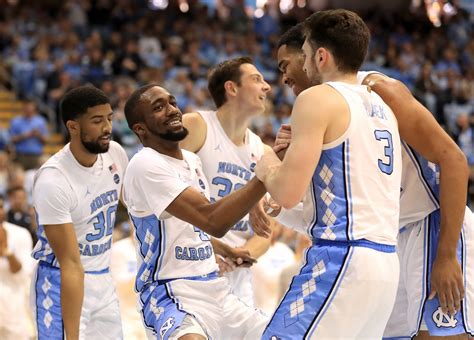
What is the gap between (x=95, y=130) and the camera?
18.9 ft

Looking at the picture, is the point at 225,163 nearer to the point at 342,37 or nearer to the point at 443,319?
the point at 443,319

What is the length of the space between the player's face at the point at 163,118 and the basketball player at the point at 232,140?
1.06 metres

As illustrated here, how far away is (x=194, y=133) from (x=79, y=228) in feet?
3.62

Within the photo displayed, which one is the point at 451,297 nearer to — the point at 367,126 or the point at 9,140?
the point at 367,126

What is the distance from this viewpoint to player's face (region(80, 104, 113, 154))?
5750mm

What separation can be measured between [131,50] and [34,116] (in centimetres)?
373

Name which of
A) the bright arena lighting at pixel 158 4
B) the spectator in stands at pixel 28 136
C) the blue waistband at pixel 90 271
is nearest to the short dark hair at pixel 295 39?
the blue waistband at pixel 90 271

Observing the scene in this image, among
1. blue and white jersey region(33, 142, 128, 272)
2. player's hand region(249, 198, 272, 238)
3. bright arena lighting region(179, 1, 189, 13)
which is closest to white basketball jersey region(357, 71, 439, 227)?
player's hand region(249, 198, 272, 238)

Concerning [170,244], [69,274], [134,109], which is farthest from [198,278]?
[134,109]

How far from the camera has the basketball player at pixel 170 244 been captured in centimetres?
472

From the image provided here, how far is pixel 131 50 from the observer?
17406mm

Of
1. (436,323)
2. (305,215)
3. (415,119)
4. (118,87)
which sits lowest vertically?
(436,323)

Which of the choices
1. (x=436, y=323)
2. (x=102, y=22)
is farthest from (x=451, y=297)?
(x=102, y=22)

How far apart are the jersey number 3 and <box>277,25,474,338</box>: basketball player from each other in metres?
0.35
